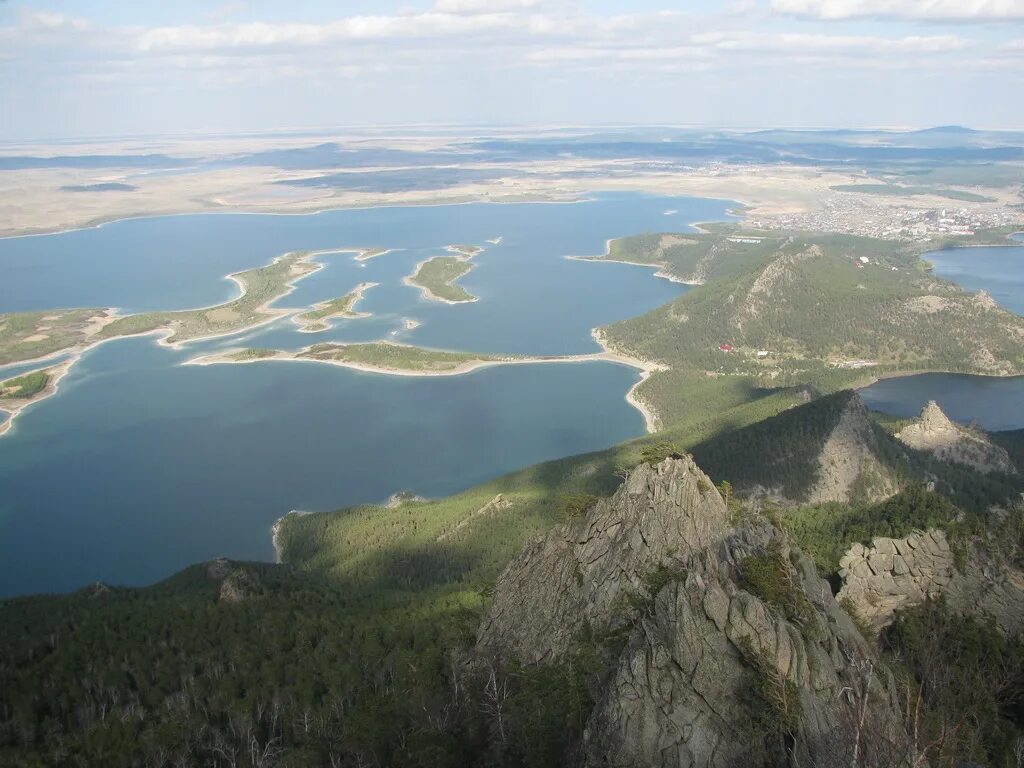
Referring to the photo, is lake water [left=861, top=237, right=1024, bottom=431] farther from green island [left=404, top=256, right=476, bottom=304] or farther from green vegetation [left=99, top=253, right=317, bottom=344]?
green vegetation [left=99, top=253, right=317, bottom=344]

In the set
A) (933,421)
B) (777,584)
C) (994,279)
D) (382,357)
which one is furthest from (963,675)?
(994,279)

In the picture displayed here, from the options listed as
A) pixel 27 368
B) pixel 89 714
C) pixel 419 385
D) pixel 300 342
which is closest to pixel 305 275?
pixel 300 342

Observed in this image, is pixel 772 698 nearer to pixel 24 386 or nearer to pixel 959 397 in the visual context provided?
pixel 959 397

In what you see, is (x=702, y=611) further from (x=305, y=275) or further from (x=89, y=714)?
(x=305, y=275)

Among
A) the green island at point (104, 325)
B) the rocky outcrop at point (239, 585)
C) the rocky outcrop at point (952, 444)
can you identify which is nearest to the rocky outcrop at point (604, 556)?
the rocky outcrop at point (239, 585)

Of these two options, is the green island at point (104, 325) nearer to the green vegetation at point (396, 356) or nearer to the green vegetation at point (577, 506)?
the green vegetation at point (396, 356)
